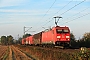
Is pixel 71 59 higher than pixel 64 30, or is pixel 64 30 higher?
pixel 64 30

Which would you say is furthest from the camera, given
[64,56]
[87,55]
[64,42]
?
[64,42]

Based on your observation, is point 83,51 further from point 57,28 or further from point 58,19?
point 58,19

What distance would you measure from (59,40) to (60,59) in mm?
23541

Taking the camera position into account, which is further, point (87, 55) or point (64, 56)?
point (64, 56)

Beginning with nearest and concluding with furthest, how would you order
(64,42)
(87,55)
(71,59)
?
(87,55) → (71,59) → (64,42)

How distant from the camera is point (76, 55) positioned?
1488cm

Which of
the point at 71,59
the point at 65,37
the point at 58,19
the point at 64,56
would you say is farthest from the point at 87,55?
the point at 58,19

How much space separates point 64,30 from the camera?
142 feet

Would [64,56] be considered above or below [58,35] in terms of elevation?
below

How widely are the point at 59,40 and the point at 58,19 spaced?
9.51 metres

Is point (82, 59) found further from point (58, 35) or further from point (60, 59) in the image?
point (58, 35)

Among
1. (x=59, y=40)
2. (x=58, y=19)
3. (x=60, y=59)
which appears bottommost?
(x=60, y=59)

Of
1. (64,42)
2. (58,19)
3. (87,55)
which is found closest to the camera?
(87,55)

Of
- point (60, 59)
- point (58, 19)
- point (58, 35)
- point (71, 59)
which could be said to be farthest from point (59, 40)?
point (71, 59)
